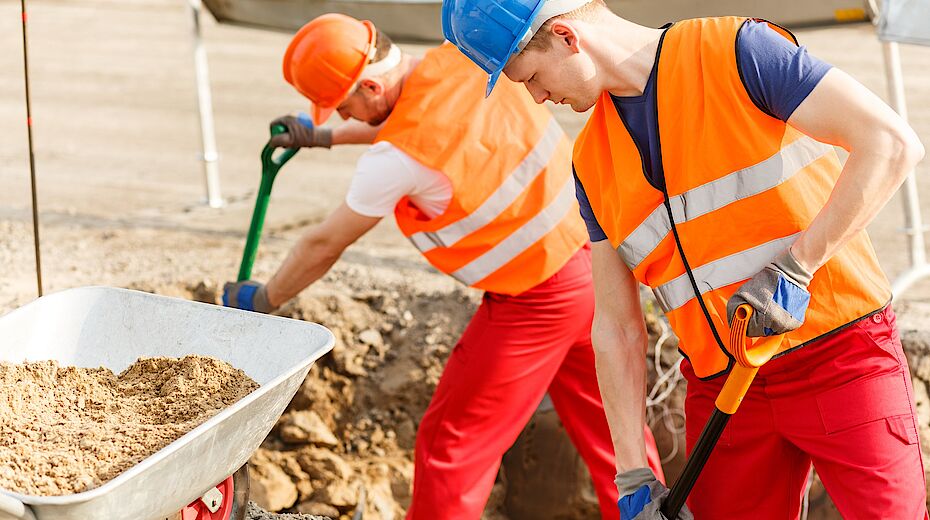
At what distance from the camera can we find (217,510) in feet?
8.09

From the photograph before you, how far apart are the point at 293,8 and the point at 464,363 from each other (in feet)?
11.6

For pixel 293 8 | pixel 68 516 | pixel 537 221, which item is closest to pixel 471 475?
pixel 537 221

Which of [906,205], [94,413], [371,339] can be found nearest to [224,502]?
[94,413]

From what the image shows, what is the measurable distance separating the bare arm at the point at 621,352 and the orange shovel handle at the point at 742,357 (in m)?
0.30

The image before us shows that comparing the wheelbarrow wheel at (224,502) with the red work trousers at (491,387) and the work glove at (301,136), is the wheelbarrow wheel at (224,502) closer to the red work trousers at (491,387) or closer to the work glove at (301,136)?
the red work trousers at (491,387)

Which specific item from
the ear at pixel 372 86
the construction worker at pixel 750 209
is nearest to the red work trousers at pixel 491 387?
the ear at pixel 372 86

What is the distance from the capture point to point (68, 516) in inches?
73.0

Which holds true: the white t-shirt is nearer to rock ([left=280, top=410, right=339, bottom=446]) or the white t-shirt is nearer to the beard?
the beard

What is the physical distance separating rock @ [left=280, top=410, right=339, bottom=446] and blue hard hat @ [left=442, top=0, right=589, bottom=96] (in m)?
2.58

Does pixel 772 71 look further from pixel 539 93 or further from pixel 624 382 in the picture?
pixel 624 382

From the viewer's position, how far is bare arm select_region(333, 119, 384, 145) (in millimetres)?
4008

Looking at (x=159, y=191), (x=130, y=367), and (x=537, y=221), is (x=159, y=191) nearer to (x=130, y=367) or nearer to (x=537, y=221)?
(x=537, y=221)

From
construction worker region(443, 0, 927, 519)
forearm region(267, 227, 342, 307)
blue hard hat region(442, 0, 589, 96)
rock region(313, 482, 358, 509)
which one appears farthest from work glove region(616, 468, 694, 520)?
rock region(313, 482, 358, 509)

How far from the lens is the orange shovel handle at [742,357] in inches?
89.7
